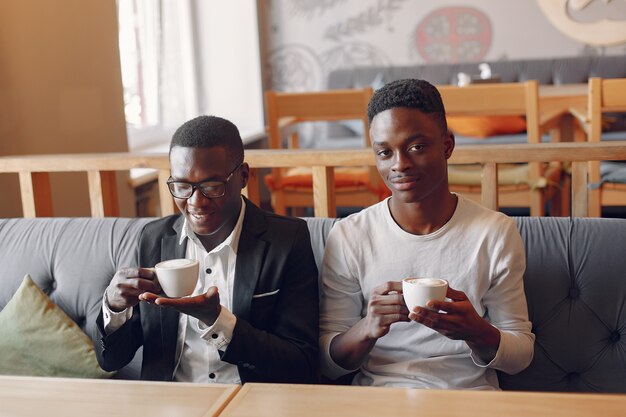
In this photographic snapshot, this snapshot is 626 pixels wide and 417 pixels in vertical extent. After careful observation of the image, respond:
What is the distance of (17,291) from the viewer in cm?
186

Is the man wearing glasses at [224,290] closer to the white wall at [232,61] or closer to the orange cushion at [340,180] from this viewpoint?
the orange cushion at [340,180]

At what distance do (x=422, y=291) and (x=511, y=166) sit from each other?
242 centimetres

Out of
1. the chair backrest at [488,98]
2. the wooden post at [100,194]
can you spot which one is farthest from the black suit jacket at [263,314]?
the chair backrest at [488,98]

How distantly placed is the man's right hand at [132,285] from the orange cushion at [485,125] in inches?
120

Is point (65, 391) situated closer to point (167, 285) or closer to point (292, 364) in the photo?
point (167, 285)

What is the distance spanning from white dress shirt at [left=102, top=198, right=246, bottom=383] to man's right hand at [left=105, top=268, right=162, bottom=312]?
0.09 metres

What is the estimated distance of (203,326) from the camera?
154 centimetres

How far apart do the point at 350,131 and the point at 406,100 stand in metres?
3.75

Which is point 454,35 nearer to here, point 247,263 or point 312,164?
point 312,164

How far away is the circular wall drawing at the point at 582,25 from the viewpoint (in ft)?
16.5

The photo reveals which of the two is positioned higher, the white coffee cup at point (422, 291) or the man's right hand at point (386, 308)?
the white coffee cup at point (422, 291)

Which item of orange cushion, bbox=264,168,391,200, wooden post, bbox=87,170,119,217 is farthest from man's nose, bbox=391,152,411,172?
orange cushion, bbox=264,168,391,200

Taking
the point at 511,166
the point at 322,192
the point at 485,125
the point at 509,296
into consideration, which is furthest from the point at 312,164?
the point at 485,125

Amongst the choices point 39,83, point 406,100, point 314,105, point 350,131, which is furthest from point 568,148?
point 350,131
